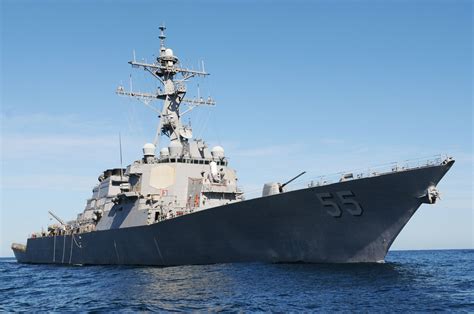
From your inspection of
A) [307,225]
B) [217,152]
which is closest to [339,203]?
[307,225]

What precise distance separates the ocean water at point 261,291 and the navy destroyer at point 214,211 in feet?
2.75

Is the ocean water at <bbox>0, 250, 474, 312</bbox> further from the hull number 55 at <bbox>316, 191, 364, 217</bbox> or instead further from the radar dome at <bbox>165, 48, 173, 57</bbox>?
the radar dome at <bbox>165, 48, 173, 57</bbox>

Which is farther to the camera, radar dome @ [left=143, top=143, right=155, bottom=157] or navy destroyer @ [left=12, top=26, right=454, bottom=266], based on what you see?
radar dome @ [left=143, top=143, right=155, bottom=157]

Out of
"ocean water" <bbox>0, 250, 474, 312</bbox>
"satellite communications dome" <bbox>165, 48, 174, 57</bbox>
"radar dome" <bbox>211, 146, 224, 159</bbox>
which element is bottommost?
"ocean water" <bbox>0, 250, 474, 312</bbox>

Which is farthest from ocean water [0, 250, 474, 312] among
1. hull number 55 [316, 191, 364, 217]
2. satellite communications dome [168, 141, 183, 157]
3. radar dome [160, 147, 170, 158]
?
radar dome [160, 147, 170, 158]

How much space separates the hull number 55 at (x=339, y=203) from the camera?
55.5 feet

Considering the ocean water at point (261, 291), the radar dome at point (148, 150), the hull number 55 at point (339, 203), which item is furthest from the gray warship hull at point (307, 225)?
the radar dome at point (148, 150)

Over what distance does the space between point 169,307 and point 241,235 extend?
268 inches

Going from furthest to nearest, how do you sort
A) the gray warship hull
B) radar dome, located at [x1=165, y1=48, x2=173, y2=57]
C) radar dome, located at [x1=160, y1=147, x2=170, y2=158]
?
radar dome, located at [x1=165, y1=48, x2=173, y2=57], radar dome, located at [x1=160, y1=147, x2=170, y2=158], the gray warship hull

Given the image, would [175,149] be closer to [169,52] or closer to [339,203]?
[169,52]

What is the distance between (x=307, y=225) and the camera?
17.8 meters

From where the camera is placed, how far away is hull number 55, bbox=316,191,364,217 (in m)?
16.9

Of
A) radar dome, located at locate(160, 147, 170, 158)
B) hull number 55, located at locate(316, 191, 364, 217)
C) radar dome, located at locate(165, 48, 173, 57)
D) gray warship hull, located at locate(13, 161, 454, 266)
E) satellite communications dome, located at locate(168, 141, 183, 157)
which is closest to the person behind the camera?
gray warship hull, located at locate(13, 161, 454, 266)

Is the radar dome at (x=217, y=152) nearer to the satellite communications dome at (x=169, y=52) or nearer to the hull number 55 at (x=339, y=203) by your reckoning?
the satellite communications dome at (x=169, y=52)
